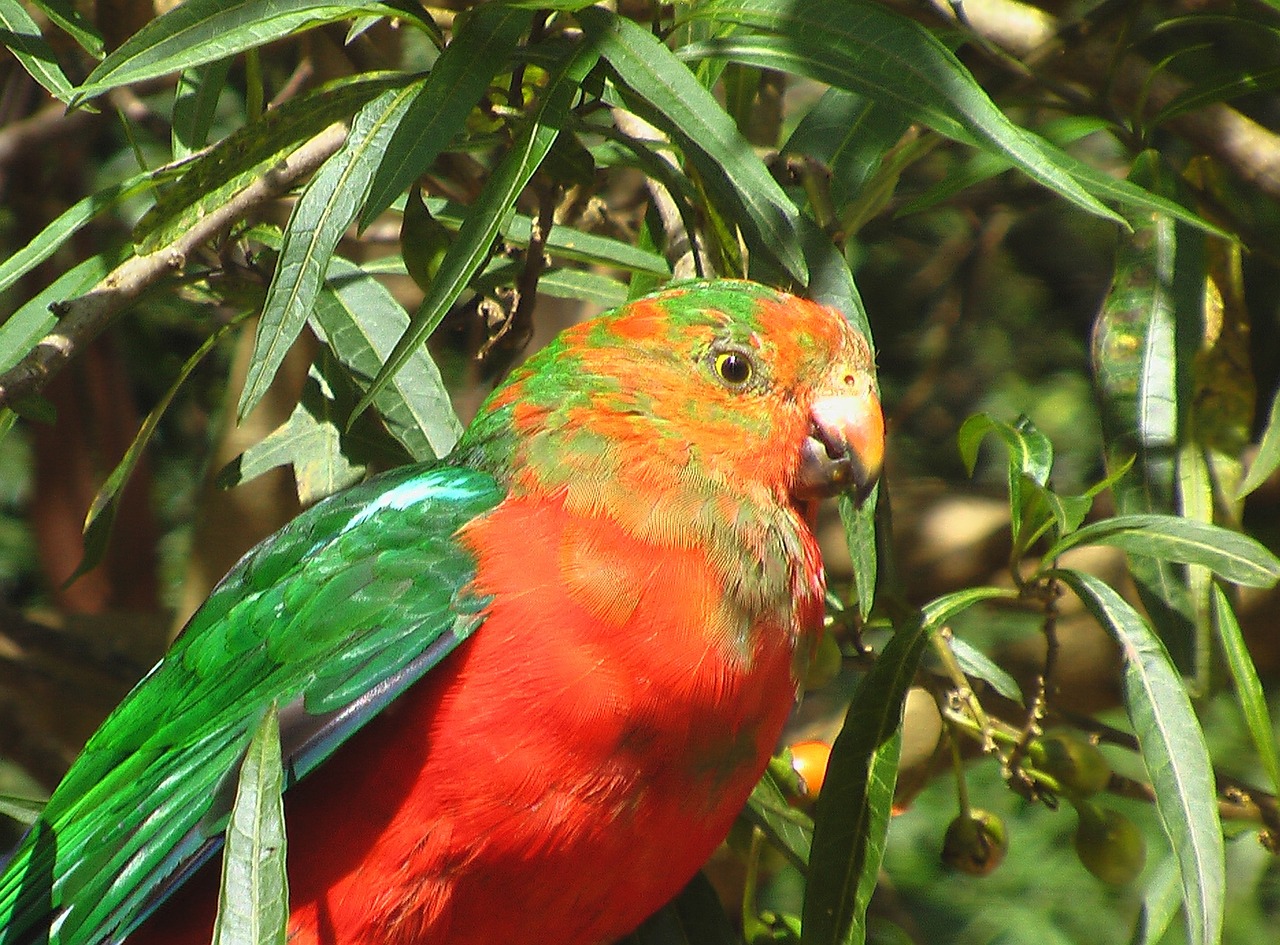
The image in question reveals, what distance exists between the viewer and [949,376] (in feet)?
15.4

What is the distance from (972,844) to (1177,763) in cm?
54

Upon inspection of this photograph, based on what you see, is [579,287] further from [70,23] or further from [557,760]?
[557,760]

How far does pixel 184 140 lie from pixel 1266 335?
2.86m

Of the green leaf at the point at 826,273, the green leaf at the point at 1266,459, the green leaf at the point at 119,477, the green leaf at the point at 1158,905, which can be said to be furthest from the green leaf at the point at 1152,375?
the green leaf at the point at 119,477

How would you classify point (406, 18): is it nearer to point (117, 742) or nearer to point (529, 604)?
point (529, 604)

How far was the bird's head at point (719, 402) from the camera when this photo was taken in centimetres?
206

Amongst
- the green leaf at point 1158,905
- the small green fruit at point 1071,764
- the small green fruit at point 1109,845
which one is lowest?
the green leaf at point 1158,905

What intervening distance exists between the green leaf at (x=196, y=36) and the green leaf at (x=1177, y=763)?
1.28 metres

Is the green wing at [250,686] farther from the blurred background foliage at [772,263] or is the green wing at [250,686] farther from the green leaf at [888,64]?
the green leaf at [888,64]

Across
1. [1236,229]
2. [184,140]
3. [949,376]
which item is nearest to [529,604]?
[184,140]

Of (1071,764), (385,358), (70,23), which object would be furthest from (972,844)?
(70,23)

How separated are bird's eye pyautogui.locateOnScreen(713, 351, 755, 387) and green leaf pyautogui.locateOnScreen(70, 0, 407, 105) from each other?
730 mm

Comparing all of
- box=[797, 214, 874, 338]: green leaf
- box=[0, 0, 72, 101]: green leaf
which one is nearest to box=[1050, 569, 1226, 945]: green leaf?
box=[797, 214, 874, 338]: green leaf

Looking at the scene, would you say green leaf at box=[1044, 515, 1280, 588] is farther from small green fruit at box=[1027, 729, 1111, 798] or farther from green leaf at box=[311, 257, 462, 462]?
green leaf at box=[311, 257, 462, 462]
